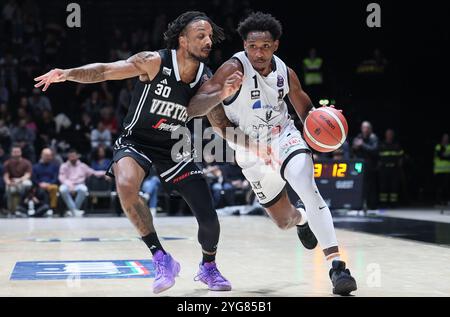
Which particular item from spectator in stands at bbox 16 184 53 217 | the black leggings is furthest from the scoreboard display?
the black leggings

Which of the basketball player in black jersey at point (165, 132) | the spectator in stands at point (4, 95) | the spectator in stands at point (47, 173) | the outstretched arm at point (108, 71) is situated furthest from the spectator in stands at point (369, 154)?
the outstretched arm at point (108, 71)

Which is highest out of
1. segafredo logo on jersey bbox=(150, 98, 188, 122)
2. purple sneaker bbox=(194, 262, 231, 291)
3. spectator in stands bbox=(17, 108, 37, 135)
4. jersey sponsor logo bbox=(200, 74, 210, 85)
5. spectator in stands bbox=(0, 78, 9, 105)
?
spectator in stands bbox=(0, 78, 9, 105)

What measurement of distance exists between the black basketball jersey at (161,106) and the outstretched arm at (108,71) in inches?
2.9

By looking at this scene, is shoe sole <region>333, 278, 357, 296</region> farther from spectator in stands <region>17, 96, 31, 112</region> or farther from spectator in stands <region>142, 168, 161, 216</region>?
spectator in stands <region>17, 96, 31, 112</region>

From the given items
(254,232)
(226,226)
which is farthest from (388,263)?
(226,226)

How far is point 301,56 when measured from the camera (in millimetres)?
17516

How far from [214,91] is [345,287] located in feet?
5.00

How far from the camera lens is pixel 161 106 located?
492 cm

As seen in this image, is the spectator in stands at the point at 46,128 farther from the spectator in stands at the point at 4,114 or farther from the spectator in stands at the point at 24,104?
the spectator in stands at the point at 4,114

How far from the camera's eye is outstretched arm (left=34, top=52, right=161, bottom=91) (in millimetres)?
4688

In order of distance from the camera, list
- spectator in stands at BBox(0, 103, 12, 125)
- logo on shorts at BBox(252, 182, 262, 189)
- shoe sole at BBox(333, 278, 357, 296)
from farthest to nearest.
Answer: spectator in stands at BBox(0, 103, 12, 125), logo on shorts at BBox(252, 182, 262, 189), shoe sole at BBox(333, 278, 357, 296)

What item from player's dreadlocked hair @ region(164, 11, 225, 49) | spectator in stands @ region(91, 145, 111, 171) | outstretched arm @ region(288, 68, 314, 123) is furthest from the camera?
spectator in stands @ region(91, 145, 111, 171)

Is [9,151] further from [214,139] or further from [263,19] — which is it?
[263,19]

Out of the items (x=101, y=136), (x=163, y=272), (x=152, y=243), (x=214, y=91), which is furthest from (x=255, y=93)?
(x=101, y=136)
